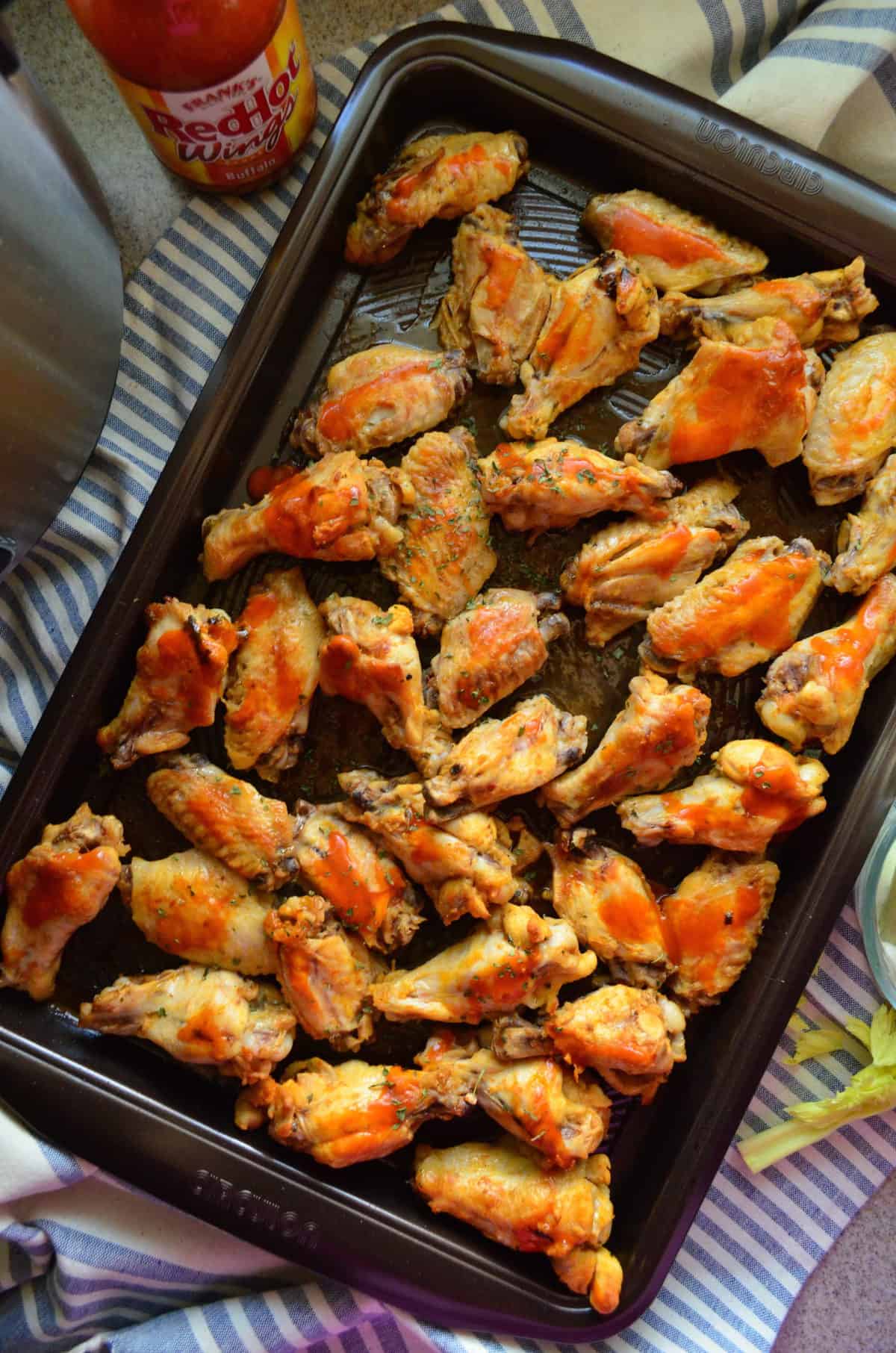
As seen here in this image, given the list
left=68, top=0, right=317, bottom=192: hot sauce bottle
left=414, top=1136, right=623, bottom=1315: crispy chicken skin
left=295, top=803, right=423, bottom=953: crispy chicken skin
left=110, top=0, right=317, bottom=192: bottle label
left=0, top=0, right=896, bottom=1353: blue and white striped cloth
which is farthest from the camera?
left=0, top=0, right=896, bottom=1353: blue and white striped cloth

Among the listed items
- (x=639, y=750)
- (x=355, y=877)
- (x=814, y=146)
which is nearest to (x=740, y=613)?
(x=639, y=750)

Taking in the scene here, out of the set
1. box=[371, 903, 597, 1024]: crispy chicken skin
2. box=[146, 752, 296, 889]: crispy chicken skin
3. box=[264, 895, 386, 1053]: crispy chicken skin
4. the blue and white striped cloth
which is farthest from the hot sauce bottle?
box=[371, 903, 597, 1024]: crispy chicken skin

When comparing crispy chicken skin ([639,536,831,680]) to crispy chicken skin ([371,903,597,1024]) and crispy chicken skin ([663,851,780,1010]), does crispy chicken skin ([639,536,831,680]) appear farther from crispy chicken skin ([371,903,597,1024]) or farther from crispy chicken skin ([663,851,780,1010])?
crispy chicken skin ([371,903,597,1024])

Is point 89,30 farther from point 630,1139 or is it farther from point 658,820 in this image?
point 630,1139

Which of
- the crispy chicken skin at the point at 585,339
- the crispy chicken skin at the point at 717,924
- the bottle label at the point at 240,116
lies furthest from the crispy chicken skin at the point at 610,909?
the bottle label at the point at 240,116

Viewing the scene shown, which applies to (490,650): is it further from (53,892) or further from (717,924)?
(53,892)

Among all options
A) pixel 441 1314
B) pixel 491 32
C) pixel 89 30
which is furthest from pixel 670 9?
pixel 441 1314

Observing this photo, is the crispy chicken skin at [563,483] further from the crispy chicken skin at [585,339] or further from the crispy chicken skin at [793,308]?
the crispy chicken skin at [793,308]
